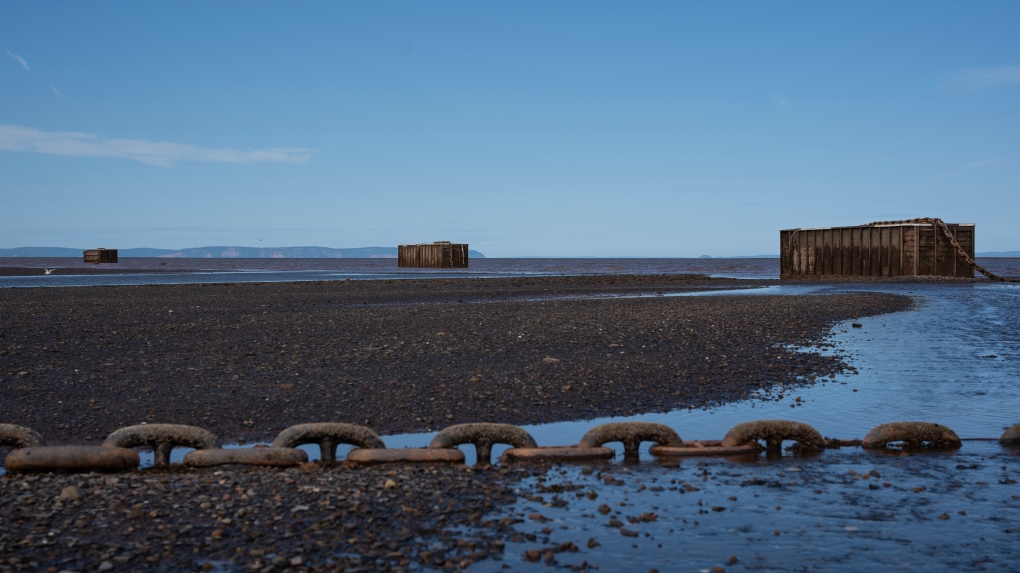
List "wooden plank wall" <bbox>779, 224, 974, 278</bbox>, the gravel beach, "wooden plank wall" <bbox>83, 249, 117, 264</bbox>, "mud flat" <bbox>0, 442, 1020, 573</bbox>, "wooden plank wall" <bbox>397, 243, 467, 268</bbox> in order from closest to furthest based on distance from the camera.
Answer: "mud flat" <bbox>0, 442, 1020, 573</bbox>, the gravel beach, "wooden plank wall" <bbox>779, 224, 974, 278</bbox>, "wooden plank wall" <bbox>397, 243, 467, 268</bbox>, "wooden plank wall" <bbox>83, 249, 117, 264</bbox>

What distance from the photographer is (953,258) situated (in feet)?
132

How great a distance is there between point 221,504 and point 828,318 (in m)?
16.8

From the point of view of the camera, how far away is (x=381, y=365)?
446 inches

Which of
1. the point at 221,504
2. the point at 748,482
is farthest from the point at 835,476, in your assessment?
the point at 221,504

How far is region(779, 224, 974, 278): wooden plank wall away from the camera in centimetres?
3991

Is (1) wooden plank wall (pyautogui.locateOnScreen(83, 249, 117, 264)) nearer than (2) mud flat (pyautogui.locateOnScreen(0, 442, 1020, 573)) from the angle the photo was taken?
No

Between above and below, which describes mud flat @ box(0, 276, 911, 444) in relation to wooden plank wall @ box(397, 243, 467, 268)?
below

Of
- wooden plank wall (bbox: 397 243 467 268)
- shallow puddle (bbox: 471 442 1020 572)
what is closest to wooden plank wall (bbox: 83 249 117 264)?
wooden plank wall (bbox: 397 243 467 268)

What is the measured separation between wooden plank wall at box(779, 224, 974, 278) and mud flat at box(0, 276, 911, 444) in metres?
22.6

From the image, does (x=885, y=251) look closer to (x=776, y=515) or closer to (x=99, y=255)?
(x=776, y=515)

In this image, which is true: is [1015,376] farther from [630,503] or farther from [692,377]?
[630,503]

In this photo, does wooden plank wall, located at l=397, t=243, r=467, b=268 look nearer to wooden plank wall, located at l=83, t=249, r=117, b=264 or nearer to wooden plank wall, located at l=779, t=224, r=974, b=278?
wooden plank wall, located at l=83, t=249, r=117, b=264

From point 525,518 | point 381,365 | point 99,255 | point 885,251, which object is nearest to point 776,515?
point 525,518

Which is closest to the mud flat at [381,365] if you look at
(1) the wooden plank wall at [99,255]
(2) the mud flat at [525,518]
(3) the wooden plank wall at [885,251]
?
(2) the mud flat at [525,518]
